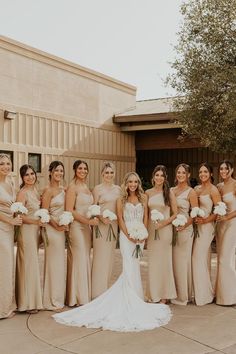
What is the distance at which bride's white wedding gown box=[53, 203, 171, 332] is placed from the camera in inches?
217

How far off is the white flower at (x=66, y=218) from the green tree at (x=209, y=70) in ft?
21.6

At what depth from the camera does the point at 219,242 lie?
22.0 feet

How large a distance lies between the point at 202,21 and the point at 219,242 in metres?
7.55

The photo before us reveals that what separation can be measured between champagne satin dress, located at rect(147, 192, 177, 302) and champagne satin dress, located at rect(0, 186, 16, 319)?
194 cm

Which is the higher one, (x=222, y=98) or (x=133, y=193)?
(x=222, y=98)

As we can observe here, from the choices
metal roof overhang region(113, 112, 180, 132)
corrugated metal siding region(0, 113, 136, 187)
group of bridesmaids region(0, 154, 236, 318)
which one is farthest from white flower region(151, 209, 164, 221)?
metal roof overhang region(113, 112, 180, 132)

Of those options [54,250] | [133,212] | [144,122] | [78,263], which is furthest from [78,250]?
[144,122]

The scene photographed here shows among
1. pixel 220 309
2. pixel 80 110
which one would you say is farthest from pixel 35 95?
pixel 220 309

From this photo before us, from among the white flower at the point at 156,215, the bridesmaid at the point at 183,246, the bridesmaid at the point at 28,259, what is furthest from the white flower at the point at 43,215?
the bridesmaid at the point at 183,246

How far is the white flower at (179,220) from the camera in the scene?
248 inches

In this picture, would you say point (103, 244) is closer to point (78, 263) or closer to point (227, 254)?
point (78, 263)

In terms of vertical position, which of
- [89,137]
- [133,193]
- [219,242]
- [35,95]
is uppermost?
[35,95]

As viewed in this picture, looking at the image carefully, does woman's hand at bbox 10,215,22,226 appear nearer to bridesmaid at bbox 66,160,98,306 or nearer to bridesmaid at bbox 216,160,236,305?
bridesmaid at bbox 66,160,98,306

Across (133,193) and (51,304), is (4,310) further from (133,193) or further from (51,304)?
(133,193)
